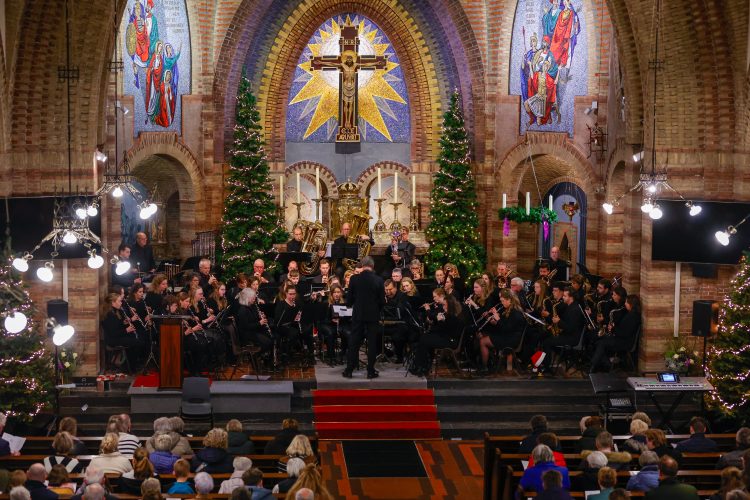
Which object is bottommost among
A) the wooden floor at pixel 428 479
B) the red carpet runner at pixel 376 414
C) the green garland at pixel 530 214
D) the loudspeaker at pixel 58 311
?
the wooden floor at pixel 428 479

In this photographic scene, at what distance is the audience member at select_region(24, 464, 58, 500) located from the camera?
11992 mm

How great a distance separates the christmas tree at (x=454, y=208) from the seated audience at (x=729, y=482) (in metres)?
14.3

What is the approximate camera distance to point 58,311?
59.9ft

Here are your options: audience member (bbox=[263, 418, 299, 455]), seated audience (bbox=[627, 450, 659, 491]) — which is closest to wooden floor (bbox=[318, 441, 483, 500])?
audience member (bbox=[263, 418, 299, 455])

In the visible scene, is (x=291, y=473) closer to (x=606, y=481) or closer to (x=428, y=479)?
(x=606, y=481)

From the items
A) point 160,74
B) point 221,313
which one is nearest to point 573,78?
point 160,74

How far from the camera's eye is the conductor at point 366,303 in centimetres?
1864

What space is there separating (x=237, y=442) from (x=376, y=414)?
14.9 feet

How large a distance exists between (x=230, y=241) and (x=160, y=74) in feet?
12.3

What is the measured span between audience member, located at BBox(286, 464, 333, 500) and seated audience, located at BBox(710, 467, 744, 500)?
3795mm

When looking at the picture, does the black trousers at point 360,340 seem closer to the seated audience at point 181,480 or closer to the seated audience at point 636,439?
the seated audience at point 636,439

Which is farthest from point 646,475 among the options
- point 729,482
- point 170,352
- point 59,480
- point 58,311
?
point 58,311

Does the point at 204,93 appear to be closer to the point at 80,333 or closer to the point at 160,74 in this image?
the point at 160,74

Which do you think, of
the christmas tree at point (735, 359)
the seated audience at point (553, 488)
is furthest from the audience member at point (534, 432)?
the christmas tree at point (735, 359)
